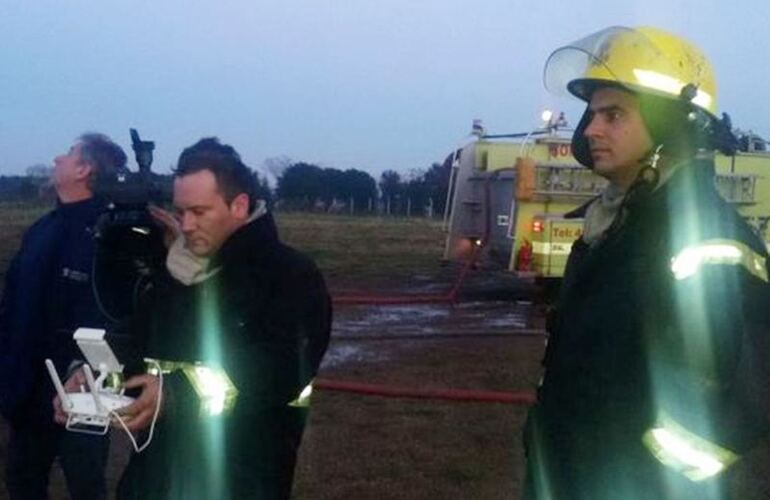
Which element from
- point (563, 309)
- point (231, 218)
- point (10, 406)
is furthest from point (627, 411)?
point (10, 406)

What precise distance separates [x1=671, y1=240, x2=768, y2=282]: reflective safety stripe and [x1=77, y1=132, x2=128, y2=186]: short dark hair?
Answer: 2.63m

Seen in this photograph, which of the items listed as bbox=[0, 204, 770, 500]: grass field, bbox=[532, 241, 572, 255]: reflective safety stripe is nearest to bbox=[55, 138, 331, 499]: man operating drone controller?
bbox=[0, 204, 770, 500]: grass field

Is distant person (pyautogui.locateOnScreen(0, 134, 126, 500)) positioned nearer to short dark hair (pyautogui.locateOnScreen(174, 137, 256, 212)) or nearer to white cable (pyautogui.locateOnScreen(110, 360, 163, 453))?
→ short dark hair (pyautogui.locateOnScreen(174, 137, 256, 212))

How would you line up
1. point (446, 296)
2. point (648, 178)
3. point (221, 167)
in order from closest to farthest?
point (648, 178)
point (221, 167)
point (446, 296)

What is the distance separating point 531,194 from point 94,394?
469 inches

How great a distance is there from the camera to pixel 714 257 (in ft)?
7.59

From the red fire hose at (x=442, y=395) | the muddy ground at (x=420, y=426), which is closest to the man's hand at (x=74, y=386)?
the muddy ground at (x=420, y=426)

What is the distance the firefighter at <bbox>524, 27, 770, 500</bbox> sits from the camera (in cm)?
229

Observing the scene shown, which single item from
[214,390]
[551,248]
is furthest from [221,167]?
[551,248]

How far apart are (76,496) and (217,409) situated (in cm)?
182

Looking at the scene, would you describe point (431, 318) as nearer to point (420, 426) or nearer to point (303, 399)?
point (420, 426)

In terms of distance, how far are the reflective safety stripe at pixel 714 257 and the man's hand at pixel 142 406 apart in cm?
125

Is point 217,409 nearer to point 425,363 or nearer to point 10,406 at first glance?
point 10,406

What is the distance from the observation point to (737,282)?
230cm
